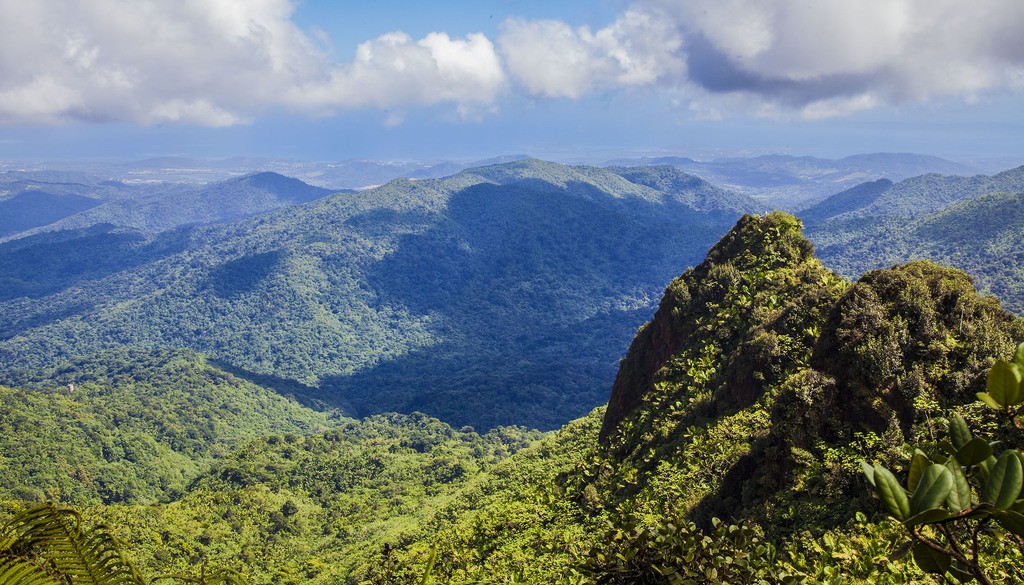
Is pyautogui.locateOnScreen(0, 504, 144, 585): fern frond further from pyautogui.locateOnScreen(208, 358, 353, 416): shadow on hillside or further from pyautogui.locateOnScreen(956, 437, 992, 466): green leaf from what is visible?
pyautogui.locateOnScreen(208, 358, 353, 416): shadow on hillside

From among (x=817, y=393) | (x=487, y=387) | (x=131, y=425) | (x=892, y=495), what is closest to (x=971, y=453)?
(x=892, y=495)

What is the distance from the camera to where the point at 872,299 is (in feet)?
57.5

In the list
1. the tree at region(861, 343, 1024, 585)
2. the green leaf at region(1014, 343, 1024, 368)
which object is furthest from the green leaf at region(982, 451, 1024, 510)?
the green leaf at region(1014, 343, 1024, 368)

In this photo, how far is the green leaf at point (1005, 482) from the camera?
1806mm

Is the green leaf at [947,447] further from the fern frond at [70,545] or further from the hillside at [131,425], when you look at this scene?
the hillside at [131,425]

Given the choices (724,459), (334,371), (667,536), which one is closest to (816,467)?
(724,459)

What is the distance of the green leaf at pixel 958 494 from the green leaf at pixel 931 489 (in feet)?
0.09

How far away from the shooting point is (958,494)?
6.08 feet

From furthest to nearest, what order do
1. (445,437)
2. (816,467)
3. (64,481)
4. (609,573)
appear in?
(445,437), (64,481), (816,467), (609,573)

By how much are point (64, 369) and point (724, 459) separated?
193493 millimetres

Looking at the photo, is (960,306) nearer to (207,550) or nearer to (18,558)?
(18,558)

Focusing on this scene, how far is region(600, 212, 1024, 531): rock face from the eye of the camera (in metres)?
14.7

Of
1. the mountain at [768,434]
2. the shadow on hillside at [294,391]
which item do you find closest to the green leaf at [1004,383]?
the mountain at [768,434]

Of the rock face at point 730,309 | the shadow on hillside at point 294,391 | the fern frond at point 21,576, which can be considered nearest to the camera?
the fern frond at point 21,576
